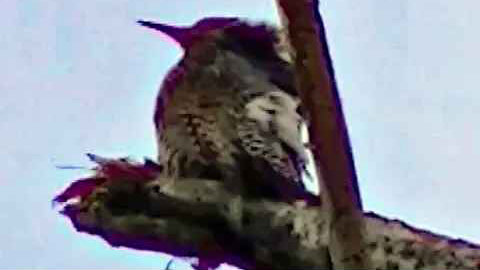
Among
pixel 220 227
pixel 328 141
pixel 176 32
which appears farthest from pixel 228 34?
pixel 328 141

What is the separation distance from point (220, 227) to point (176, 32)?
0.48 m

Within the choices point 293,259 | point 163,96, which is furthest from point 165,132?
point 293,259

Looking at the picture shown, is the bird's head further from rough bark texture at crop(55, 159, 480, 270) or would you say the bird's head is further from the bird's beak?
rough bark texture at crop(55, 159, 480, 270)

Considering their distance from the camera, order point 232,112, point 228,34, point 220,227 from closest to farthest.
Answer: point 220,227
point 232,112
point 228,34

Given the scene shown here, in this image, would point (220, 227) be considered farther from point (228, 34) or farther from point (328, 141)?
point (228, 34)

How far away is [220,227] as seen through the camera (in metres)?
1.65

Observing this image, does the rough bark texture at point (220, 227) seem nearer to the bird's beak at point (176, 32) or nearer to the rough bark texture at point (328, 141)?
the rough bark texture at point (328, 141)

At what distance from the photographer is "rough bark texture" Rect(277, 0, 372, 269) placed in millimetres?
1392

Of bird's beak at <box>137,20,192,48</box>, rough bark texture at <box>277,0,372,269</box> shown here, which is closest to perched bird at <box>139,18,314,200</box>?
bird's beak at <box>137,20,192,48</box>

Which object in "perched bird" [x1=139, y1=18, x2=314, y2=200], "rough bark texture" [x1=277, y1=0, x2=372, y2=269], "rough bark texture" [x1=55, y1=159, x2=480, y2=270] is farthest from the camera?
"perched bird" [x1=139, y1=18, x2=314, y2=200]

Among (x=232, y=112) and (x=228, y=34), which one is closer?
(x=232, y=112)

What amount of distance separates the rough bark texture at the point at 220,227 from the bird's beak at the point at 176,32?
27cm

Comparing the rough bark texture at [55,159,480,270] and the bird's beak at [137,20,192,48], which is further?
the bird's beak at [137,20,192,48]

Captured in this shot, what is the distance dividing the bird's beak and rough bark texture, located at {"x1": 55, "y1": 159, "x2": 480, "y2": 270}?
0.27 meters
